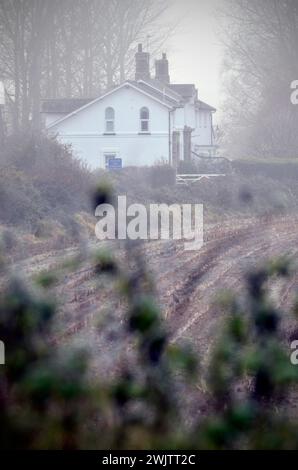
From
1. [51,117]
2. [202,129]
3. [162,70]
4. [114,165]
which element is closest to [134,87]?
[51,117]

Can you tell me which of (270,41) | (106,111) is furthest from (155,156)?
(270,41)

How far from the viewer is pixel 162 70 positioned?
178 feet

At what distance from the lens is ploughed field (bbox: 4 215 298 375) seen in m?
8.51

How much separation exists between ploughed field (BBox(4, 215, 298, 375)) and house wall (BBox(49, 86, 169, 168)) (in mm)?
16474

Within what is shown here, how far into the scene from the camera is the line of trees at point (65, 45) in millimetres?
47406

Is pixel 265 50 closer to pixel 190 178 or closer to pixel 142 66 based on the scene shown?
pixel 142 66

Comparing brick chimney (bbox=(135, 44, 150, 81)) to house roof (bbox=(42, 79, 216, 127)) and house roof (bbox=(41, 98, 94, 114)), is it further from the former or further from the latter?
house roof (bbox=(41, 98, 94, 114))

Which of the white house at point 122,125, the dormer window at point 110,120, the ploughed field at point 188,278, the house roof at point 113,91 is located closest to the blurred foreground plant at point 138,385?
the ploughed field at point 188,278

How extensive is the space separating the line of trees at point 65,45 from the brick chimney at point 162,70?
2591mm

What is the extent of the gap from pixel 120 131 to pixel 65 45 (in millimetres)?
11398

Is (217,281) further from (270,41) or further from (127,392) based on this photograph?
(270,41)

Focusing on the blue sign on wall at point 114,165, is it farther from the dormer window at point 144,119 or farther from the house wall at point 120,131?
the dormer window at point 144,119

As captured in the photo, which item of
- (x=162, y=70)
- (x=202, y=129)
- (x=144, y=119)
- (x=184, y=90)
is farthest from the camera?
(x=202, y=129)

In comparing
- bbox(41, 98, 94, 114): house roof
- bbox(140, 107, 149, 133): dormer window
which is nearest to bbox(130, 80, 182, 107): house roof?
bbox(140, 107, 149, 133): dormer window
